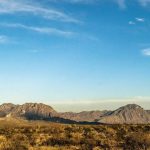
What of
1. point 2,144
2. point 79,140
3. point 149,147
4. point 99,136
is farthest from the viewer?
point 99,136

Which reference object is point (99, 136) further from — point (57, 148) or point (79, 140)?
point (57, 148)

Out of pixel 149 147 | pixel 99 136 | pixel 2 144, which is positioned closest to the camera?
pixel 149 147

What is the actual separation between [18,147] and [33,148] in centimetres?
95

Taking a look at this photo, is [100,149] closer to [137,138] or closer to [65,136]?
[137,138]

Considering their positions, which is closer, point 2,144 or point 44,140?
point 2,144

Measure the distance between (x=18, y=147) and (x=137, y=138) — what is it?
26.6ft

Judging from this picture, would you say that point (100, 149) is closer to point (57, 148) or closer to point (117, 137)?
point (57, 148)

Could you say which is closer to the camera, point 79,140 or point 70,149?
point 70,149

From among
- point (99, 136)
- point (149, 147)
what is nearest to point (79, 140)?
point (99, 136)

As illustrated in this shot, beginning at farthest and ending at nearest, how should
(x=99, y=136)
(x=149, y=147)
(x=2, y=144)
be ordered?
1. (x=99, y=136)
2. (x=2, y=144)
3. (x=149, y=147)

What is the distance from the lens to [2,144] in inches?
959

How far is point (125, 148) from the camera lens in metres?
23.2

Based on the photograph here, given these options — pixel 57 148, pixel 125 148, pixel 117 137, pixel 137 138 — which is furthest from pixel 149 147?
pixel 117 137

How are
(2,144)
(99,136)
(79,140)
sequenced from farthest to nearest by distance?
(99,136) → (79,140) → (2,144)
